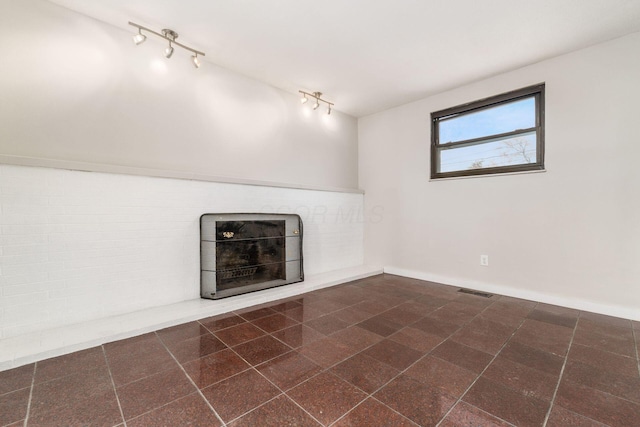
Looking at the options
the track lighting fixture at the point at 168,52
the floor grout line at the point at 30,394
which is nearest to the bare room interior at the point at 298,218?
the floor grout line at the point at 30,394

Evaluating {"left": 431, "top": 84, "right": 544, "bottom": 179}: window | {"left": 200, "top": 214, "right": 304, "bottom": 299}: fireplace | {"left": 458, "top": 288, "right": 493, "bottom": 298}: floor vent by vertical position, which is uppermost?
{"left": 431, "top": 84, "right": 544, "bottom": 179}: window

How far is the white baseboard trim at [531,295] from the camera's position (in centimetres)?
245

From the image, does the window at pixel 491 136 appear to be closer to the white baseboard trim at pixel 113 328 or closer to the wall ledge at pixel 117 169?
the wall ledge at pixel 117 169

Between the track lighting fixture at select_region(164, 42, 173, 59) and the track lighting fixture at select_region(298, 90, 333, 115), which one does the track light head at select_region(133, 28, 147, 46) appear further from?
the track lighting fixture at select_region(298, 90, 333, 115)

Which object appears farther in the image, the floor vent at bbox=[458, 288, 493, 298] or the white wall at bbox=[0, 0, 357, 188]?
the floor vent at bbox=[458, 288, 493, 298]

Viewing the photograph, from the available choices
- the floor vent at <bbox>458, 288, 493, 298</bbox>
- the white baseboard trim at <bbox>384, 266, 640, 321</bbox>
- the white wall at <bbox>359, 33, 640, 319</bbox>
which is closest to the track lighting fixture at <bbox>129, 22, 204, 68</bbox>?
the white wall at <bbox>359, 33, 640, 319</bbox>

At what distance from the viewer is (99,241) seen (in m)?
2.21

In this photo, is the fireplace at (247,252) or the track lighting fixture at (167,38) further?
the fireplace at (247,252)

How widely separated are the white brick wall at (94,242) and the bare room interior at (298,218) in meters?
0.01

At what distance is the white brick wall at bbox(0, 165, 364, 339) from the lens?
1918 millimetres

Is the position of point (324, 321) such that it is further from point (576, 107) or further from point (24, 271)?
point (576, 107)

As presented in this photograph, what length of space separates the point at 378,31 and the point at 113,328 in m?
3.21

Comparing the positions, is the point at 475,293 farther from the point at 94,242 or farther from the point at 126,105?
the point at 126,105

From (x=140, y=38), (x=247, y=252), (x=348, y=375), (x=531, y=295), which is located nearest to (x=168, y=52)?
(x=140, y=38)
